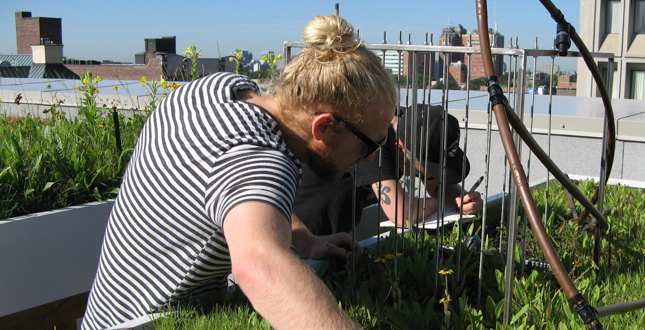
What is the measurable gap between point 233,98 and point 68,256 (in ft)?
7.70

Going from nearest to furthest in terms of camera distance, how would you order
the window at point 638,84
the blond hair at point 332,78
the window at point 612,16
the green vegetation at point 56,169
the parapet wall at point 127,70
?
the blond hair at point 332,78
the green vegetation at point 56,169
the parapet wall at point 127,70
the window at point 638,84
the window at point 612,16

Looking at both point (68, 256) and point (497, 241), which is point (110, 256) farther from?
point (497, 241)

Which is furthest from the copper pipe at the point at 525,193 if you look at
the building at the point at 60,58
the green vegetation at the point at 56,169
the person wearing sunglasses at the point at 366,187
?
the building at the point at 60,58

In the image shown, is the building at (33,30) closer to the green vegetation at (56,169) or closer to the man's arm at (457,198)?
the green vegetation at (56,169)

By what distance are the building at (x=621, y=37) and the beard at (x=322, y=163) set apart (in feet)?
102

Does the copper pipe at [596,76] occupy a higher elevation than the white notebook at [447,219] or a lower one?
higher

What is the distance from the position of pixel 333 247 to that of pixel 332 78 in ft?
3.59

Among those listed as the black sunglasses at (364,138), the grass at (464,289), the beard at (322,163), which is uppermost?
the black sunglasses at (364,138)

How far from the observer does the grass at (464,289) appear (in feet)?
6.43

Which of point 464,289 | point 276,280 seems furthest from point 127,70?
point 276,280

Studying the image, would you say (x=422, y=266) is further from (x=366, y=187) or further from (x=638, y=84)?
(x=638, y=84)

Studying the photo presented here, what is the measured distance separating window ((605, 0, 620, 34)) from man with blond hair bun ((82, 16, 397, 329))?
35.9 metres

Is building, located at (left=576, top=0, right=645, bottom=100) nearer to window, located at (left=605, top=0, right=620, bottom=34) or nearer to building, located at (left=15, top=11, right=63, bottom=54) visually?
window, located at (left=605, top=0, right=620, bottom=34)

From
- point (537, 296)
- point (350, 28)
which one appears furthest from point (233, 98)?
point (537, 296)
